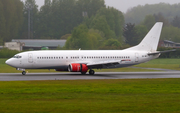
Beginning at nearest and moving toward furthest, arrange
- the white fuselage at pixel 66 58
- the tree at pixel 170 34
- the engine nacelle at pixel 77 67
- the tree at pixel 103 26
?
the engine nacelle at pixel 77 67
the white fuselage at pixel 66 58
the tree at pixel 170 34
the tree at pixel 103 26

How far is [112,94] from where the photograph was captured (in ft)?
73.3

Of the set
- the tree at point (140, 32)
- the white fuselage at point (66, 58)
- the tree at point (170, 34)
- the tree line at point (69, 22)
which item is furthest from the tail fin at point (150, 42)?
the tree at point (170, 34)

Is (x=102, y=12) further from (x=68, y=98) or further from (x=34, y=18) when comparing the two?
(x=68, y=98)

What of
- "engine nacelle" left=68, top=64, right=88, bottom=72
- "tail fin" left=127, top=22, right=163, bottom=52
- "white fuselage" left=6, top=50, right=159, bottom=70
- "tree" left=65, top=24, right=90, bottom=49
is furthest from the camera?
"tree" left=65, top=24, right=90, bottom=49

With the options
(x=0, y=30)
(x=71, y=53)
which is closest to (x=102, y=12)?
(x=0, y=30)

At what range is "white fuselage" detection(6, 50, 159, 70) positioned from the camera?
4269cm

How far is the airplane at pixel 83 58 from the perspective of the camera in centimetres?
4272

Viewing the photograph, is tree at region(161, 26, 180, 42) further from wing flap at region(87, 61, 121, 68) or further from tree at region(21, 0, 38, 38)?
wing flap at region(87, 61, 121, 68)

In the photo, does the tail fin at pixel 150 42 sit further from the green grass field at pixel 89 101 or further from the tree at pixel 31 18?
the tree at pixel 31 18

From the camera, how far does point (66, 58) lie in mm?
43875

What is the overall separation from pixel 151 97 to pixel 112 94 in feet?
9.11

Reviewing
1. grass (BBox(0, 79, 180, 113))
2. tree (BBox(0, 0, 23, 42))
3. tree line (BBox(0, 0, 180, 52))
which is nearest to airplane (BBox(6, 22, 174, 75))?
grass (BBox(0, 79, 180, 113))

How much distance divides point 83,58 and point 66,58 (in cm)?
238

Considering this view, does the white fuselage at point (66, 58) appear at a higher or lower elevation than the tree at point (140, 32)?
lower
